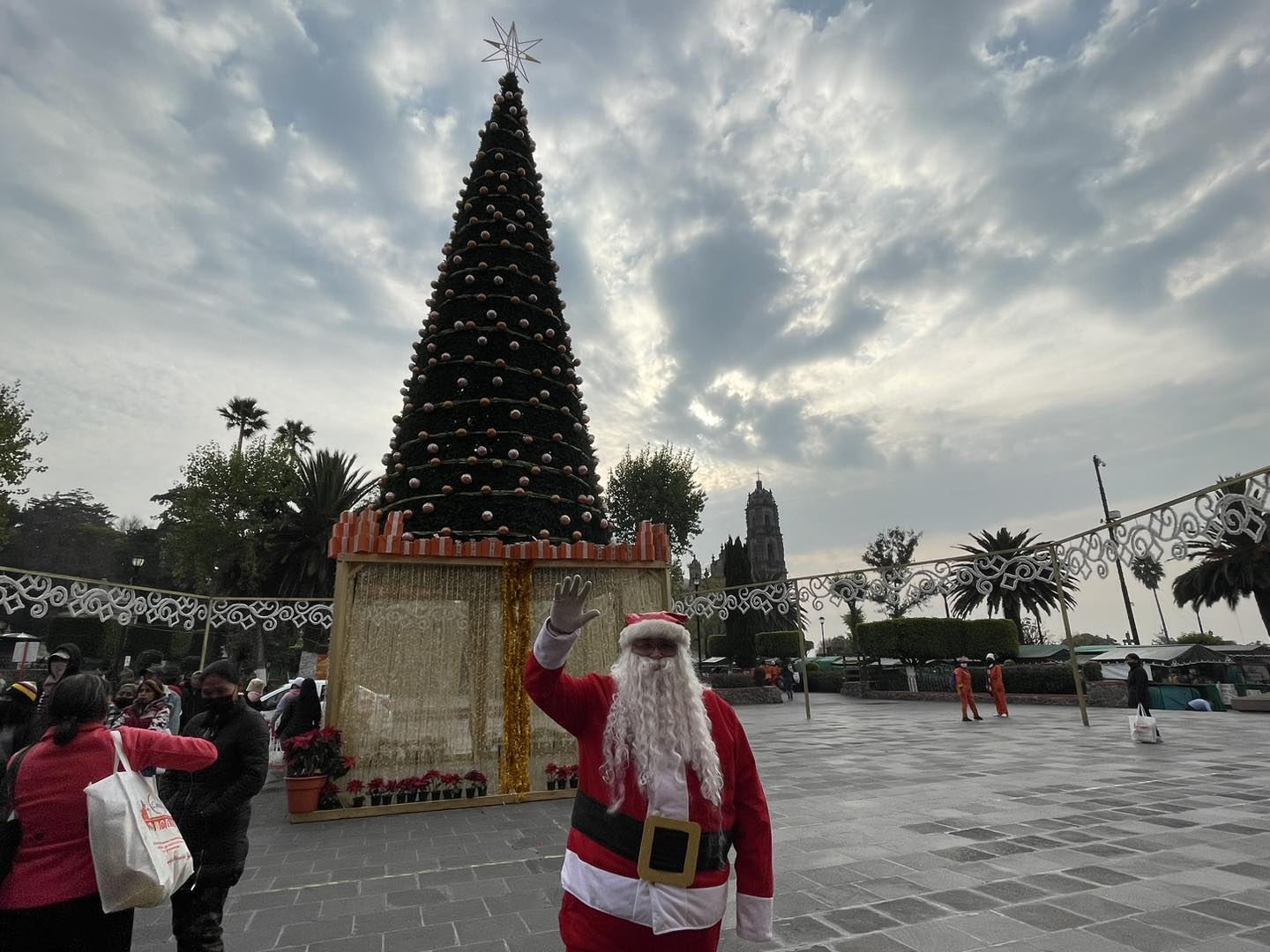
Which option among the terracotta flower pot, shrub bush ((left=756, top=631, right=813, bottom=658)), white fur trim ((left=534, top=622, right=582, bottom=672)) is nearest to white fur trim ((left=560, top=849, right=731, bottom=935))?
white fur trim ((left=534, top=622, right=582, bottom=672))

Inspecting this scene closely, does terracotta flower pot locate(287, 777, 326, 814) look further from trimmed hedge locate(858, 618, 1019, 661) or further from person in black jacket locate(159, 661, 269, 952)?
trimmed hedge locate(858, 618, 1019, 661)

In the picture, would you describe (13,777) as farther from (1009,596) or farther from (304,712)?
(1009,596)

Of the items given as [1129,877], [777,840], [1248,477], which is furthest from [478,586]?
[1248,477]

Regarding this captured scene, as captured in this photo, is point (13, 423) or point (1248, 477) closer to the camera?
point (1248, 477)

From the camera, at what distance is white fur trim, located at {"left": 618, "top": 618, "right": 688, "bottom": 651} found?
93.8 inches

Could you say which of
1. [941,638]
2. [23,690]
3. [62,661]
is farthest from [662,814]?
[941,638]

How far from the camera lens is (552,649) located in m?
2.19

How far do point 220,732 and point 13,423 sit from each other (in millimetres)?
28528

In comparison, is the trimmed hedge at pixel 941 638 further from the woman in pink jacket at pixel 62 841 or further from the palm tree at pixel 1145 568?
the woman in pink jacket at pixel 62 841

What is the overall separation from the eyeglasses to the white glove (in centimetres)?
28

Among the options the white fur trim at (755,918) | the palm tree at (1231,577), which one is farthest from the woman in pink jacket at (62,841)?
the palm tree at (1231,577)

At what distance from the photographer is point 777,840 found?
538 cm

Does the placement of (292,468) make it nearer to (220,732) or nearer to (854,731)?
(854,731)

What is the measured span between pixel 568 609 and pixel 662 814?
0.76 meters
